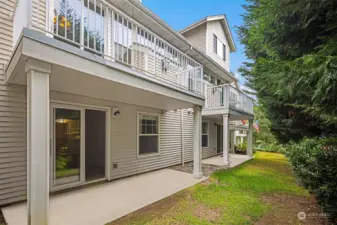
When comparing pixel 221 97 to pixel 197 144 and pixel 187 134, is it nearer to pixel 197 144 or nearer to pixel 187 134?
pixel 187 134

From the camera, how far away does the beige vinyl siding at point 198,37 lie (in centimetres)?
1355

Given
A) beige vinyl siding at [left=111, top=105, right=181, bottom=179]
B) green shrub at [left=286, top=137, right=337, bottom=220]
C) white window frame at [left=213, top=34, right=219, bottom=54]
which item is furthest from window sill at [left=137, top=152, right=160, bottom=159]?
white window frame at [left=213, top=34, right=219, bottom=54]

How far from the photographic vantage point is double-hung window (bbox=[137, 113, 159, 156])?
26.6 ft

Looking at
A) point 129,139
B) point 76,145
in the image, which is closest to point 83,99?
point 76,145

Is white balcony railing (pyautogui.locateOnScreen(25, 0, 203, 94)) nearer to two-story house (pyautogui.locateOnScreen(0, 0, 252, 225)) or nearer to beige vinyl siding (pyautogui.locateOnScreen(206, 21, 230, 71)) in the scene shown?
two-story house (pyautogui.locateOnScreen(0, 0, 252, 225))

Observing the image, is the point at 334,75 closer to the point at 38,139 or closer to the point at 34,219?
the point at 38,139

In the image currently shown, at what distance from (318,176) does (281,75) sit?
2.30 m

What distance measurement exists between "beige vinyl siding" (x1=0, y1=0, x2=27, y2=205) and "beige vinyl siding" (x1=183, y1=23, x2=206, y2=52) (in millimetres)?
10657

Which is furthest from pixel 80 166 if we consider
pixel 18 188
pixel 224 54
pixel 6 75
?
pixel 224 54

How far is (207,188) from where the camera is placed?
20.3 ft

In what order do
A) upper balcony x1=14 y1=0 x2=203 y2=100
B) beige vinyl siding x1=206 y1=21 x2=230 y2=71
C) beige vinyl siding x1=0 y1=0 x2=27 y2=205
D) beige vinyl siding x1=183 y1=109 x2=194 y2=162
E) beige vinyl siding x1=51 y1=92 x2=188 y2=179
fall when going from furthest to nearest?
beige vinyl siding x1=206 y1=21 x2=230 y2=71 < beige vinyl siding x1=183 y1=109 x2=194 y2=162 < beige vinyl siding x1=51 y1=92 x2=188 y2=179 < beige vinyl siding x1=0 y1=0 x2=27 y2=205 < upper balcony x1=14 y1=0 x2=203 y2=100

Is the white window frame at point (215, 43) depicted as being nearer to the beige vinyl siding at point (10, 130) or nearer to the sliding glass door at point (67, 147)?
the sliding glass door at point (67, 147)

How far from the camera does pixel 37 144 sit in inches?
113

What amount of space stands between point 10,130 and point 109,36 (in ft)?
10.7
